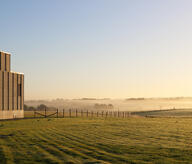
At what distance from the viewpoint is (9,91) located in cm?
4922

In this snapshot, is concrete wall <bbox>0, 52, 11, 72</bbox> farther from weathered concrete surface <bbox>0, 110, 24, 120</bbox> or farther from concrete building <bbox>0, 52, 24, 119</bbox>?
weathered concrete surface <bbox>0, 110, 24, 120</bbox>

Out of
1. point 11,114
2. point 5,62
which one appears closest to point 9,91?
point 11,114

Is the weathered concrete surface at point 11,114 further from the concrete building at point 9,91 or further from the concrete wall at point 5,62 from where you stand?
the concrete wall at point 5,62

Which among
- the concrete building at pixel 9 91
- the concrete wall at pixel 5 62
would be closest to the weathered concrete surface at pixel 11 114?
the concrete building at pixel 9 91

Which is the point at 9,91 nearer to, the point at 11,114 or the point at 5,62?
the point at 11,114

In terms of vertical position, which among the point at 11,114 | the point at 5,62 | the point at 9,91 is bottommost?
the point at 11,114

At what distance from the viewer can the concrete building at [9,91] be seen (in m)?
47.6

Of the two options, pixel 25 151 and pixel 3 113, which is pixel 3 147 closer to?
pixel 25 151

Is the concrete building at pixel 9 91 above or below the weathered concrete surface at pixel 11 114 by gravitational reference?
above

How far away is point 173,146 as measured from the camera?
1772cm

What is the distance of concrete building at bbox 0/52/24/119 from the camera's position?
4756cm

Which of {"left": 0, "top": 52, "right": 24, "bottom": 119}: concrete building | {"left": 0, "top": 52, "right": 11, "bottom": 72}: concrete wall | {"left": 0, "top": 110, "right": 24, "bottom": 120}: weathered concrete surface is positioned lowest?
{"left": 0, "top": 110, "right": 24, "bottom": 120}: weathered concrete surface

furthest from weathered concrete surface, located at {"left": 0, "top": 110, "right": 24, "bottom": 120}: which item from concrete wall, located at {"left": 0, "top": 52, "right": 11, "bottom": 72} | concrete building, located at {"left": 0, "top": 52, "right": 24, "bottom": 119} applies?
concrete wall, located at {"left": 0, "top": 52, "right": 11, "bottom": 72}

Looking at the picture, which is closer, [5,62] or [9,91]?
[9,91]
